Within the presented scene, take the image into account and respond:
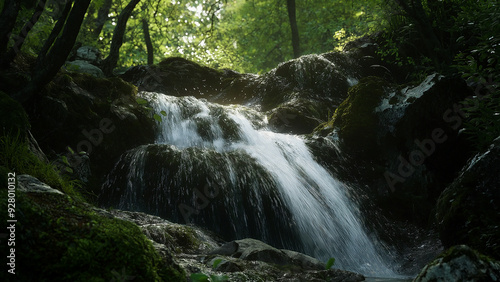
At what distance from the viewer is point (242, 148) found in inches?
328

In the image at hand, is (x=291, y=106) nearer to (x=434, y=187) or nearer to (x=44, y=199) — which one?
(x=434, y=187)

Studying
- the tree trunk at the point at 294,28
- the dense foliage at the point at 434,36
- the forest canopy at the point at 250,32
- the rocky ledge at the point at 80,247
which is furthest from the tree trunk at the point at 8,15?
the tree trunk at the point at 294,28

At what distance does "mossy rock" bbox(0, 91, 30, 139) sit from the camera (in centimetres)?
472

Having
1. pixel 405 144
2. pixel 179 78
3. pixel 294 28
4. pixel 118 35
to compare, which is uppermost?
pixel 294 28

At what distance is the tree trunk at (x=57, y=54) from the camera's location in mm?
5762

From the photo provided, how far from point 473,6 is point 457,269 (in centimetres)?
770

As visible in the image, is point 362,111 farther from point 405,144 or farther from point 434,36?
point 434,36

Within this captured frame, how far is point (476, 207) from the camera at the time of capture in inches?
174

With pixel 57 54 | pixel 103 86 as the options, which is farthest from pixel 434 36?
pixel 57 54

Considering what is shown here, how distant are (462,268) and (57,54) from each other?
608 centimetres

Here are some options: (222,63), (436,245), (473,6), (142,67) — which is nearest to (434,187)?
(436,245)

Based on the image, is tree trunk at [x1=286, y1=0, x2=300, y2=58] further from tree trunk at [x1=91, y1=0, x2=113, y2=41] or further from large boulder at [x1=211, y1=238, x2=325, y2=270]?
large boulder at [x1=211, y1=238, x2=325, y2=270]

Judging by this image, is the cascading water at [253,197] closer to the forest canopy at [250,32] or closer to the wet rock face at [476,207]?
the wet rock face at [476,207]

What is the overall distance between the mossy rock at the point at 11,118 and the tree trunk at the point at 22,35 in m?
1.72
